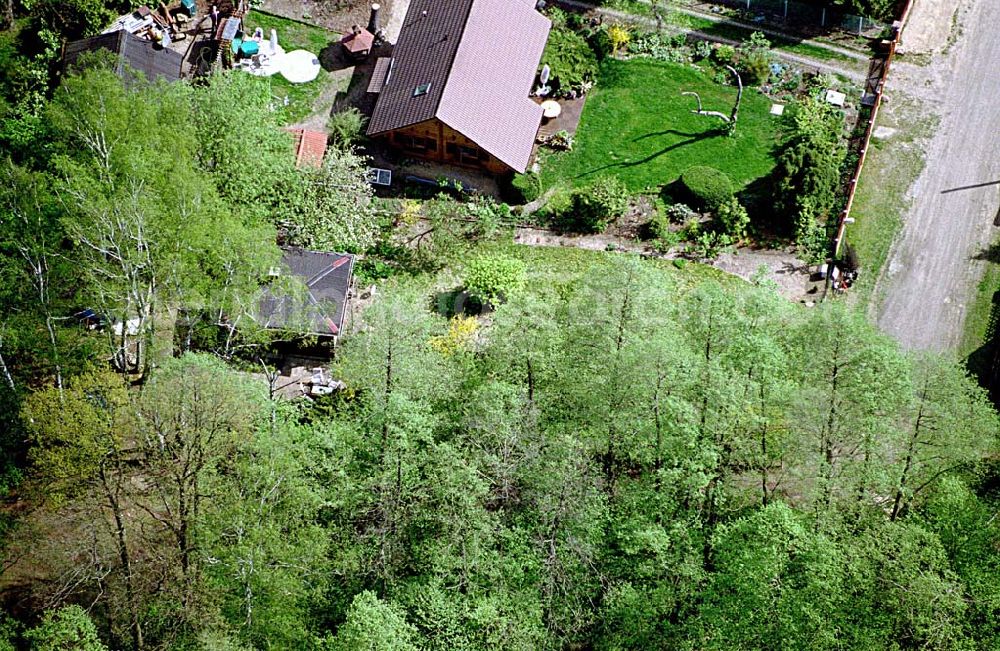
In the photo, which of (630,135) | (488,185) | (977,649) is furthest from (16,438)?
(977,649)

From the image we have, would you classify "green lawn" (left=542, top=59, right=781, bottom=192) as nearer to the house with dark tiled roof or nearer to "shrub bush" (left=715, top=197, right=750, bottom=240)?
"shrub bush" (left=715, top=197, right=750, bottom=240)

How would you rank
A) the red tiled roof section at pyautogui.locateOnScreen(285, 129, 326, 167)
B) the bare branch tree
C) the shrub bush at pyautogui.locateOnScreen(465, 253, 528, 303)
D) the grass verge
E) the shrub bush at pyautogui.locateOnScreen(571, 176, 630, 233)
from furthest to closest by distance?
the bare branch tree < the red tiled roof section at pyautogui.locateOnScreen(285, 129, 326, 167) < the shrub bush at pyautogui.locateOnScreen(571, 176, 630, 233) < the shrub bush at pyautogui.locateOnScreen(465, 253, 528, 303) < the grass verge

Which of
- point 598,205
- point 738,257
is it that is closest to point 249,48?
point 598,205

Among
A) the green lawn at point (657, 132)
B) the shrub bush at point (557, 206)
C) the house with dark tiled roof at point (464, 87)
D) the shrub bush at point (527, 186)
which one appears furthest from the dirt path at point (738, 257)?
the house with dark tiled roof at point (464, 87)

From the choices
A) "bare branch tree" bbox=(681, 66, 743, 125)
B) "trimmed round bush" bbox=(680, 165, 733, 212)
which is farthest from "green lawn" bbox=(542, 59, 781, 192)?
"trimmed round bush" bbox=(680, 165, 733, 212)

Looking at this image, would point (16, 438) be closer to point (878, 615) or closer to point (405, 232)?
point (405, 232)

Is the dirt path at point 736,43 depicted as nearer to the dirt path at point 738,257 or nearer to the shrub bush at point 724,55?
the shrub bush at point 724,55

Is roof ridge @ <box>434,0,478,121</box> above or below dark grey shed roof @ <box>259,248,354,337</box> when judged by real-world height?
above
